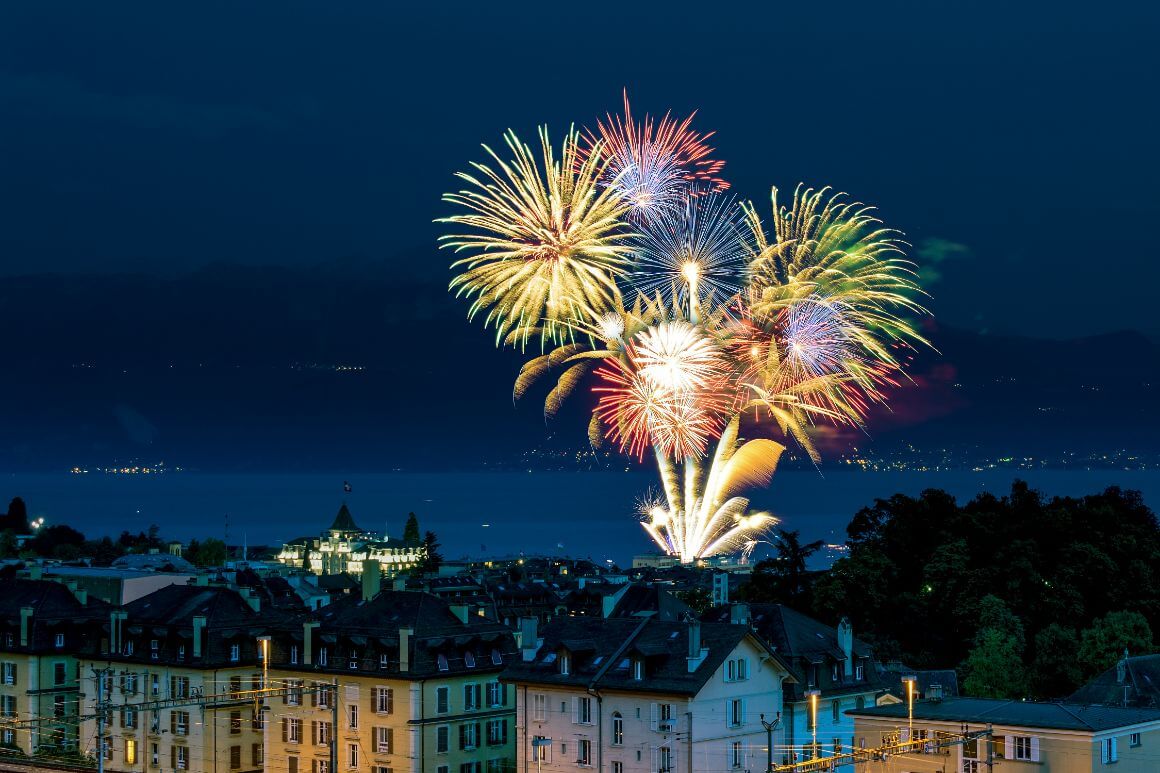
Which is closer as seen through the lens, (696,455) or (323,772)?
(323,772)

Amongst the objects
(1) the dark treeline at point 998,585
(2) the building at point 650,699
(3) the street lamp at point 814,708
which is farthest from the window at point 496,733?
(1) the dark treeline at point 998,585

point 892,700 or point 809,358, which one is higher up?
point 809,358

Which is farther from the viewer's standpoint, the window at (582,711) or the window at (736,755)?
the window at (582,711)

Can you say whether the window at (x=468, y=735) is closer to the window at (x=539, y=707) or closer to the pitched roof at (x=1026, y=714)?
the window at (x=539, y=707)

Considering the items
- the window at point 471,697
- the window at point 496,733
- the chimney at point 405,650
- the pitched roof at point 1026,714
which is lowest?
the window at point 496,733

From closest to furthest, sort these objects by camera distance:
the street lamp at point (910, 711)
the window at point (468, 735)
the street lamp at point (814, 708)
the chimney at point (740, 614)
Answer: the street lamp at point (910, 711) < the street lamp at point (814, 708) < the window at point (468, 735) < the chimney at point (740, 614)

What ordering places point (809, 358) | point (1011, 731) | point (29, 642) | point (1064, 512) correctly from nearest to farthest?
1. point (1011, 731)
2. point (29, 642)
3. point (809, 358)
4. point (1064, 512)

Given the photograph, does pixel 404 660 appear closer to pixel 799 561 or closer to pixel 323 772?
pixel 323 772

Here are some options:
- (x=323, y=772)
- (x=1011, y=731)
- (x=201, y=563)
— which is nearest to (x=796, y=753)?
(x=1011, y=731)
